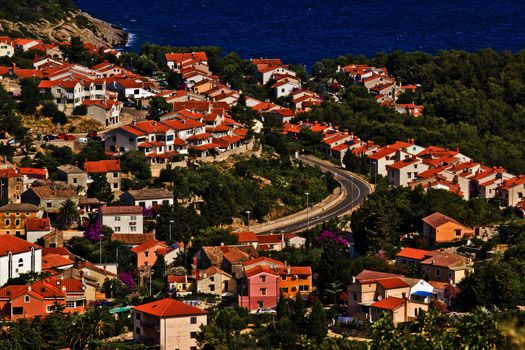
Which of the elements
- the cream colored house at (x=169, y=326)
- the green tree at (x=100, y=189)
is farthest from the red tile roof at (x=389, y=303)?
the green tree at (x=100, y=189)

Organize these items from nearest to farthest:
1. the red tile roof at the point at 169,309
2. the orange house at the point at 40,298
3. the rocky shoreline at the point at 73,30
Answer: the red tile roof at the point at 169,309
the orange house at the point at 40,298
the rocky shoreline at the point at 73,30

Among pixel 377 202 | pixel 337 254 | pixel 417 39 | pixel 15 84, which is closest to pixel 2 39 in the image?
pixel 15 84

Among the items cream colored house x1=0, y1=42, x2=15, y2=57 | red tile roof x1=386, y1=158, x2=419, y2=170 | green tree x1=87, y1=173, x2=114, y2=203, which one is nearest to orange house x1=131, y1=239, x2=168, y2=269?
green tree x1=87, y1=173, x2=114, y2=203

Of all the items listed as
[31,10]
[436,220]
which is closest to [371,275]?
[436,220]

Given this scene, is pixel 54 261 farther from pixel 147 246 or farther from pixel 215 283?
pixel 215 283

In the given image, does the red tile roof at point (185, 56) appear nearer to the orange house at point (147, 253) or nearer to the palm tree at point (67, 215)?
the palm tree at point (67, 215)

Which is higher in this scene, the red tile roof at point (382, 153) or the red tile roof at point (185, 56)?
the red tile roof at point (185, 56)

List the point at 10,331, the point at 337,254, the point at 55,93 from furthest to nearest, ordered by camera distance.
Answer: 1. the point at 55,93
2. the point at 337,254
3. the point at 10,331

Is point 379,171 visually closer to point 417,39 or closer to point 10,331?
point 10,331
